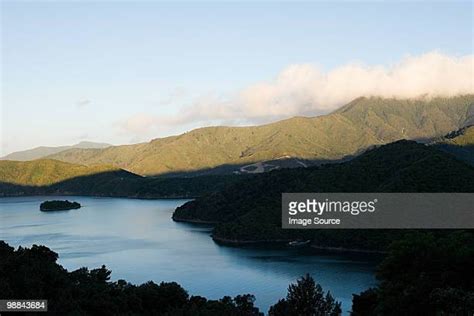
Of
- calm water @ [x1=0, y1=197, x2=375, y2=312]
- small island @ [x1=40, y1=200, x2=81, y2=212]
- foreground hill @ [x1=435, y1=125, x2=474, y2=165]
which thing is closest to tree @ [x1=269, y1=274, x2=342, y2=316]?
calm water @ [x1=0, y1=197, x2=375, y2=312]

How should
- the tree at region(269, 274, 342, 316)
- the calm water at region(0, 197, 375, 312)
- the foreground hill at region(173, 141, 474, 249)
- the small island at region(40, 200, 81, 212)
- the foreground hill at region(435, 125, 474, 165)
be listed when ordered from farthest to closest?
the small island at region(40, 200, 81, 212) → the foreground hill at region(435, 125, 474, 165) → the foreground hill at region(173, 141, 474, 249) → the calm water at region(0, 197, 375, 312) → the tree at region(269, 274, 342, 316)

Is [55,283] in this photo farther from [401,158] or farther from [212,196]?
[212,196]

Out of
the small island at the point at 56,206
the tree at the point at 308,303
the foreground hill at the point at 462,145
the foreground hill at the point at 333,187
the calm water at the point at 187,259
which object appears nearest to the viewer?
the tree at the point at 308,303

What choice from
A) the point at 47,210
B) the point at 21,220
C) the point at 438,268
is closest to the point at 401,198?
the point at 438,268

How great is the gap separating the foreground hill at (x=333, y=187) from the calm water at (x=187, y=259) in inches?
183

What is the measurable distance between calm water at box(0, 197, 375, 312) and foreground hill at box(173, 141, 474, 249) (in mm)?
4658

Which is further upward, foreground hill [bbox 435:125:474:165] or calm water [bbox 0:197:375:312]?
foreground hill [bbox 435:125:474:165]

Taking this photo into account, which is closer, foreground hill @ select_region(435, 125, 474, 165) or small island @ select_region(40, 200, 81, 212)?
foreground hill @ select_region(435, 125, 474, 165)

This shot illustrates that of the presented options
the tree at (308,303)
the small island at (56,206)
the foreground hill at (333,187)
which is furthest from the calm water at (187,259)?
the small island at (56,206)

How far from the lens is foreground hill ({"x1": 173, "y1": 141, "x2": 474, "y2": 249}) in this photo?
76188 mm

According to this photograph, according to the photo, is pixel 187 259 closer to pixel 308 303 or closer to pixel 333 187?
pixel 333 187

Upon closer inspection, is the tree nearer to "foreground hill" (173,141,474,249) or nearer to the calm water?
the calm water

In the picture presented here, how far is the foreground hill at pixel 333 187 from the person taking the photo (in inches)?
3000

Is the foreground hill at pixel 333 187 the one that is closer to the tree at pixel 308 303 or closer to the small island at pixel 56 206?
the tree at pixel 308 303
